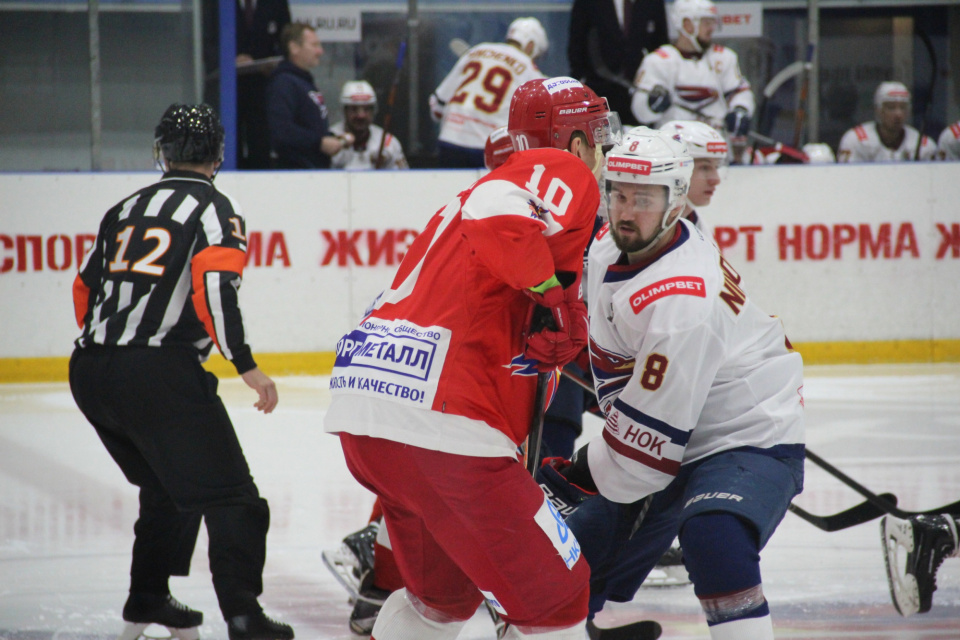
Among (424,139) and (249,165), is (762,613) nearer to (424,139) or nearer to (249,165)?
(249,165)

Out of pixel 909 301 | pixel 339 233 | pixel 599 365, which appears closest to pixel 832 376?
pixel 909 301

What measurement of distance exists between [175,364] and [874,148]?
247 inches

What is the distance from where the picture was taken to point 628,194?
6.80 ft

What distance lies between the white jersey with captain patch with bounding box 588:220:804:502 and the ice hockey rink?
2.70 feet

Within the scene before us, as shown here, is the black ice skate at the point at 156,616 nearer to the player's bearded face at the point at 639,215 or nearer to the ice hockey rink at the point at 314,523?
the ice hockey rink at the point at 314,523

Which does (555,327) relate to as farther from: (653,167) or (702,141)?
(702,141)

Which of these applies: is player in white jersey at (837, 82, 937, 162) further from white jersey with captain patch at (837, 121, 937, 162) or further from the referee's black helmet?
the referee's black helmet

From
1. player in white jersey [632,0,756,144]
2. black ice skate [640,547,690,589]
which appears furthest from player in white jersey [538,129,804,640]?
player in white jersey [632,0,756,144]

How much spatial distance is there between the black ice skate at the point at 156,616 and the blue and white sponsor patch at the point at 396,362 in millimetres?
1088

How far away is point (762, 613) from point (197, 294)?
1358 millimetres

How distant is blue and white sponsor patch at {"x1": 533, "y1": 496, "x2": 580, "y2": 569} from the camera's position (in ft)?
5.82

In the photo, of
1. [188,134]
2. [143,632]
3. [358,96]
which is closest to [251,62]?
[358,96]

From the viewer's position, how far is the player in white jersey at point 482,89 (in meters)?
6.73

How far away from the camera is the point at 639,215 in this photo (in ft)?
6.75
